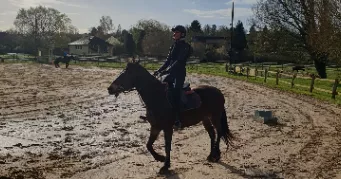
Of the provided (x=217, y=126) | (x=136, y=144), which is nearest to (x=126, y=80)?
(x=217, y=126)

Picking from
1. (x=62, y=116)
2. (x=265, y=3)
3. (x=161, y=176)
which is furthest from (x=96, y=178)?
(x=265, y=3)

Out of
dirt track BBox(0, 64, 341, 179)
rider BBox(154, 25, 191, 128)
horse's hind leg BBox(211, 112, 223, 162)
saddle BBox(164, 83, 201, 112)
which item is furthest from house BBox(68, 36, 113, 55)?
rider BBox(154, 25, 191, 128)

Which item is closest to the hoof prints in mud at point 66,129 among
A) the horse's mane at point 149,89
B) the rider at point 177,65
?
the horse's mane at point 149,89

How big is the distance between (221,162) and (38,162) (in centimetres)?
447

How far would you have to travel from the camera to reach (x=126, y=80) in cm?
746

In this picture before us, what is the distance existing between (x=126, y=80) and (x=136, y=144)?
3004 mm

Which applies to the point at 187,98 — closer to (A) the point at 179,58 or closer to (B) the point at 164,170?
(A) the point at 179,58

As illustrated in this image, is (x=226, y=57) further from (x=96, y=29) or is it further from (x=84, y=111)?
(x=96, y=29)

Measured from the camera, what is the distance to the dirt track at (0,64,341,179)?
767 cm

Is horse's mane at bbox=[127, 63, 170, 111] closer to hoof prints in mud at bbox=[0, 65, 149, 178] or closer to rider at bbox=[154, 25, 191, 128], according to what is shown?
rider at bbox=[154, 25, 191, 128]

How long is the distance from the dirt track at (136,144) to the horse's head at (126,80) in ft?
6.10

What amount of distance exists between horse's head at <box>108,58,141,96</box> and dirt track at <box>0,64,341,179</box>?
1.86 meters

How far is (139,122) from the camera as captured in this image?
511 inches

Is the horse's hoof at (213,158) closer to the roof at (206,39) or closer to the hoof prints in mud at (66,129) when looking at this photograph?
the hoof prints in mud at (66,129)
